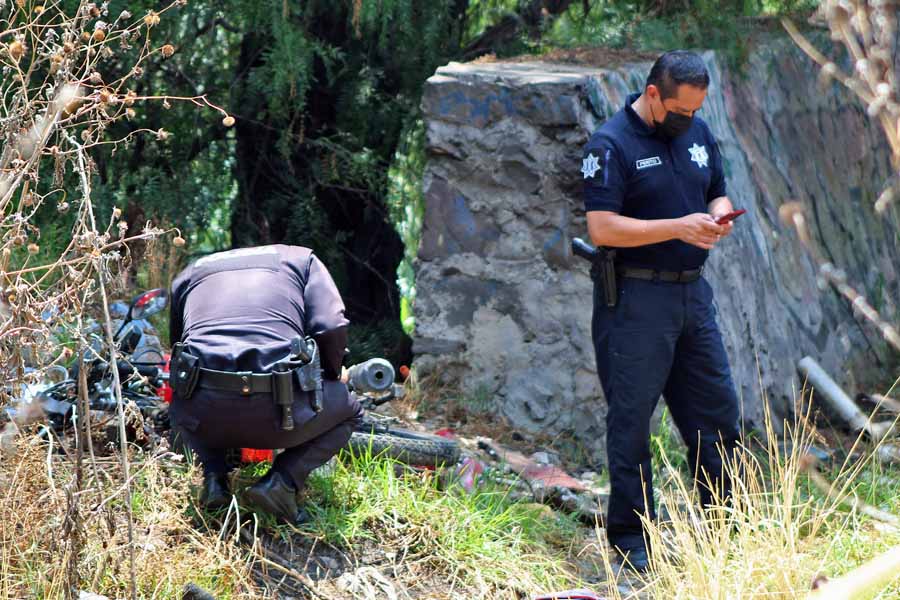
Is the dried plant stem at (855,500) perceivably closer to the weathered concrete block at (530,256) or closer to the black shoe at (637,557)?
the black shoe at (637,557)

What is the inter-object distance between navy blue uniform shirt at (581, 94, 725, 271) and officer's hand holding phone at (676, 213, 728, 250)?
0.18 m

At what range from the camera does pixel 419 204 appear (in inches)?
302

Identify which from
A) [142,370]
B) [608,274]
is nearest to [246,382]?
[142,370]

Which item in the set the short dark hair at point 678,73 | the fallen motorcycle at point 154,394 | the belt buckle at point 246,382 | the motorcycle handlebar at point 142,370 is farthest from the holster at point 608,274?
the motorcycle handlebar at point 142,370

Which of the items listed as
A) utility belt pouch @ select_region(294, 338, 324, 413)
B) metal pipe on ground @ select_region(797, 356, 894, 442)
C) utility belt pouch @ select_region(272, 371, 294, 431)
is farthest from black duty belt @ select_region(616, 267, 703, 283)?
metal pipe on ground @ select_region(797, 356, 894, 442)

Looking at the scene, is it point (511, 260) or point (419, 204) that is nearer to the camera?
point (511, 260)

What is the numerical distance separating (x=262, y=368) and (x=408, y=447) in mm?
1022

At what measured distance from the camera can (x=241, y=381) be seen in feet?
12.8

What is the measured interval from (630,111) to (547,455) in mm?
1977

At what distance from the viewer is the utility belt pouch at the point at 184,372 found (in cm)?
393

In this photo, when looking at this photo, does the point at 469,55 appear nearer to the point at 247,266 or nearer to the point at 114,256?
the point at 247,266

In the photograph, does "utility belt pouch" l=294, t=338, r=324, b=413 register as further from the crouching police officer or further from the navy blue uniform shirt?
the navy blue uniform shirt

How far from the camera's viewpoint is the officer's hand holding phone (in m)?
4.21

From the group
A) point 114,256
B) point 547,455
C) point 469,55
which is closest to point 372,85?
point 469,55
